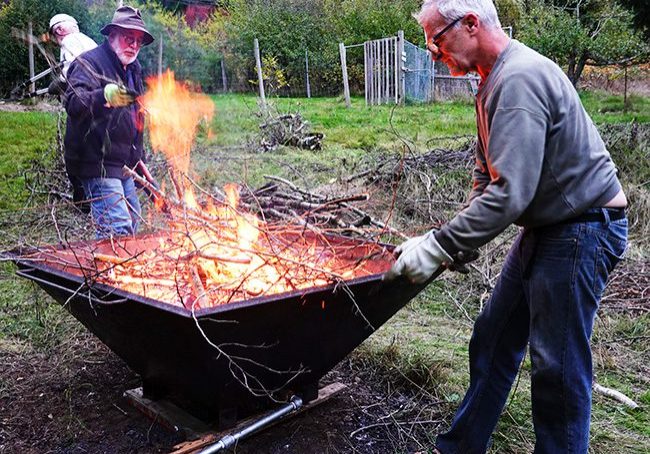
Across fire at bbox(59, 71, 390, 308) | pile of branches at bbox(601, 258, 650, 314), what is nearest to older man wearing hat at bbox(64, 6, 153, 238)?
fire at bbox(59, 71, 390, 308)

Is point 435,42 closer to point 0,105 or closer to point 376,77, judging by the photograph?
point 0,105

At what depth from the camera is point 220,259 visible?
8.14ft

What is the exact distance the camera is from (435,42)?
205cm

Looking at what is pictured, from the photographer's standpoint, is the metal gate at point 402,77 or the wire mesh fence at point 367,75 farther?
the metal gate at point 402,77

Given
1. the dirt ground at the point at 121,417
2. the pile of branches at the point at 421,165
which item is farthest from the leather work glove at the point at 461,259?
the pile of branches at the point at 421,165

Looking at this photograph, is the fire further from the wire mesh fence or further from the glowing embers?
the wire mesh fence

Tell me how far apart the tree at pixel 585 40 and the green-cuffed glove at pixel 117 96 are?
1218cm

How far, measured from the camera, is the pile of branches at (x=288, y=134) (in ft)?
29.5

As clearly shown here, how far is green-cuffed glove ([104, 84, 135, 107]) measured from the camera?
3248 mm

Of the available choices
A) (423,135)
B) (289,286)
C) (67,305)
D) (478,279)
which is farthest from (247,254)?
(423,135)

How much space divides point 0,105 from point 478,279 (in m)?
10.7

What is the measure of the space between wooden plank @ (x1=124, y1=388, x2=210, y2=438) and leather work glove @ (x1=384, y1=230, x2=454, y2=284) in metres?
1.13

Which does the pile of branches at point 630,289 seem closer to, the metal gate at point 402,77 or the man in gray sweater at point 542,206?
the man in gray sweater at point 542,206

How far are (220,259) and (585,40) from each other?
13.2 m
